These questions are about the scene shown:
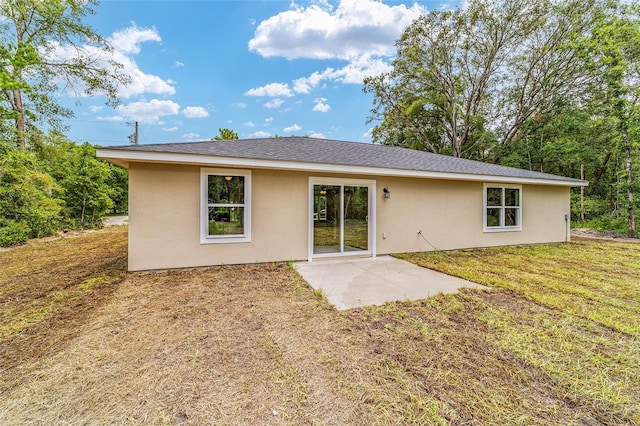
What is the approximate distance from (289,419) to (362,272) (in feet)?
12.9

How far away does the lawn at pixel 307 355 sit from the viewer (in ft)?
6.25

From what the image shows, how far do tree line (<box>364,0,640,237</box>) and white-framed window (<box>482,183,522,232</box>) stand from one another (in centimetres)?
624

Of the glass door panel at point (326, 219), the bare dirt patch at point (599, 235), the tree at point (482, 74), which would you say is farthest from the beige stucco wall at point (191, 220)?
the tree at point (482, 74)

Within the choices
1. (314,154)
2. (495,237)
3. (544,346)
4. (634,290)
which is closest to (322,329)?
(544,346)

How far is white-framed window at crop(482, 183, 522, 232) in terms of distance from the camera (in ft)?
28.0

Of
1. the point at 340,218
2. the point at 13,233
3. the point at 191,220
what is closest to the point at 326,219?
the point at 340,218

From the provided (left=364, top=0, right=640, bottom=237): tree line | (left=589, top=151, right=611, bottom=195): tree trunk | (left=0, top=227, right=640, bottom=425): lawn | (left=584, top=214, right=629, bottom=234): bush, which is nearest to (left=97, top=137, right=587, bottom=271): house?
(left=0, top=227, right=640, bottom=425): lawn

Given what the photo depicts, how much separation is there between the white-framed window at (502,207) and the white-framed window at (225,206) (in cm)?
722

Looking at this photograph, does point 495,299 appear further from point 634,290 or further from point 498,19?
point 498,19

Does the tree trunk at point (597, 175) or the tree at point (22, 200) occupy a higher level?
the tree trunk at point (597, 175)

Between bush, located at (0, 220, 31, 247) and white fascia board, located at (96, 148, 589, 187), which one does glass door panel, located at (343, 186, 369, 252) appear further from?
bush, located at (0, 220, 31, 247)

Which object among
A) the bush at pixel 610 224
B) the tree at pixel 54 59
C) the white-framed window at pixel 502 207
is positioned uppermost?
the tree at pixel 54 59

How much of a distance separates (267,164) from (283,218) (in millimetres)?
1345

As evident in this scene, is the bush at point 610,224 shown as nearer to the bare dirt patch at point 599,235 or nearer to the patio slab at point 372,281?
the bare dirt patch at point 599,235
